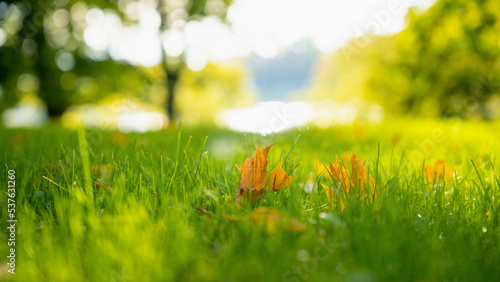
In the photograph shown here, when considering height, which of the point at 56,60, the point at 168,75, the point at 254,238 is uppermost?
the point at 56,60

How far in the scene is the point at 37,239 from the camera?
1.10 meters

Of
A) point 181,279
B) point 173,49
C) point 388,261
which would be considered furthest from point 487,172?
point 173,49

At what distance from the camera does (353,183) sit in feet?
4.75

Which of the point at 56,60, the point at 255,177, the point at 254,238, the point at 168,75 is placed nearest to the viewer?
the point at 254,238

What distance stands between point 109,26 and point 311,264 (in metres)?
15.6

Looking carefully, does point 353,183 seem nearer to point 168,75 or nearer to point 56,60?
point 56,60

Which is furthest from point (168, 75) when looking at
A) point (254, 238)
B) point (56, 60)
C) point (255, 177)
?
point (254, 238)

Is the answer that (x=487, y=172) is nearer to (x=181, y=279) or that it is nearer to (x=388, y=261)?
(x=388, y=261)

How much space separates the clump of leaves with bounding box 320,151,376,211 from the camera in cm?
132

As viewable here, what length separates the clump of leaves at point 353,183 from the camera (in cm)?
132

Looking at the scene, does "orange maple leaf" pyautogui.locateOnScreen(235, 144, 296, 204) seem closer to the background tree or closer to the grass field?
the grass field

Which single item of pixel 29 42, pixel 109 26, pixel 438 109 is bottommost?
pixel 438 109

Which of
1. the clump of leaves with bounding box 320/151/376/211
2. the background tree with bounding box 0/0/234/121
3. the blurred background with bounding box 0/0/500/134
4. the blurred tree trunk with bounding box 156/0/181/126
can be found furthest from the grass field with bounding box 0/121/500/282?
the blurred tree trunk with bounding box 156/0/181/126

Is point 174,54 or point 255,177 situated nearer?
point 255,177
